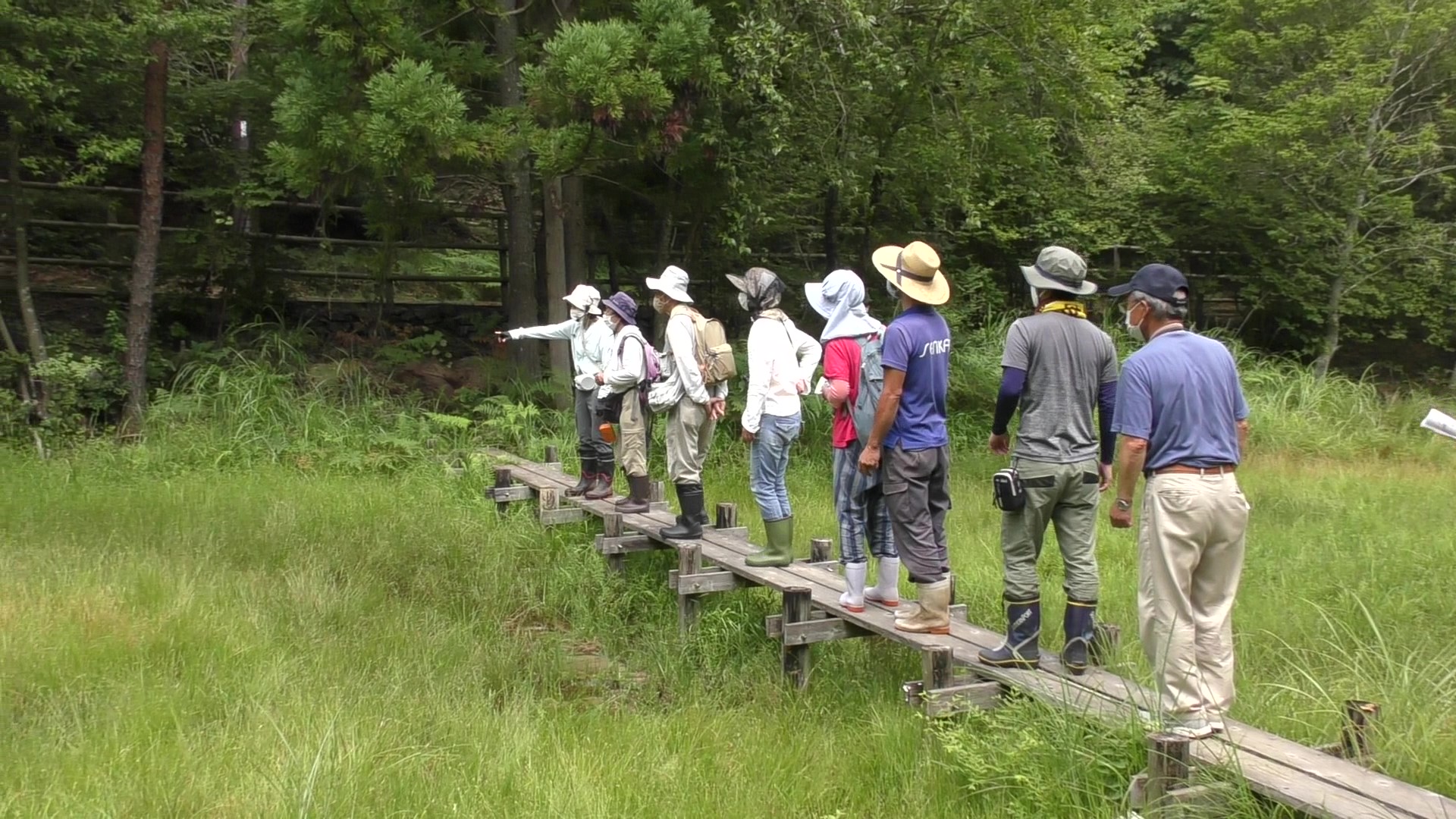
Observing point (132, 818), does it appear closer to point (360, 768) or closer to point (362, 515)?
point (360, 768)

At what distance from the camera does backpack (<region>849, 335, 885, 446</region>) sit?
5.46 m

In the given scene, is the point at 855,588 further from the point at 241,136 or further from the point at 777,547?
the point at 241,136

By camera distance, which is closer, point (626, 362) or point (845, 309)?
point (845, 309)

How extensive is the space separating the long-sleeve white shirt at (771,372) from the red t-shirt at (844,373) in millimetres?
532

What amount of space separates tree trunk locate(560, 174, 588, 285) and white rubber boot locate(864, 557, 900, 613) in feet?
24.2

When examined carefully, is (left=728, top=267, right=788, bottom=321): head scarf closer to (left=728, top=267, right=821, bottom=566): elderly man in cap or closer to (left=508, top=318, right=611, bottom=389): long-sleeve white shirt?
(left=728, top=267, right=821, bottom=566): elderly man in cap

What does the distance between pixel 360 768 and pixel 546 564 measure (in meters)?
3.79

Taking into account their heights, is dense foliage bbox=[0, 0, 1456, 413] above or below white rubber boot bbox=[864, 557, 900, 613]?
above

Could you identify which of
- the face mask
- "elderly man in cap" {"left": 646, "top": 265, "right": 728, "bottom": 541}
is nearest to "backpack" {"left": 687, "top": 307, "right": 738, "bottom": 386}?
"elderly man in cap" {"left": 646, "top": 265, "right": 728, "bottom": 541}

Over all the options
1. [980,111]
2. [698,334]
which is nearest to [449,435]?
[698,334]

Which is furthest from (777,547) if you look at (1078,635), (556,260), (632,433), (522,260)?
(522,260)

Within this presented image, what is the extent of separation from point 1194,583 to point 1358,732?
2.28ft

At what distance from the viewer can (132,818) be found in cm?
380

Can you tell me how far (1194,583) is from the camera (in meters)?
4.09
